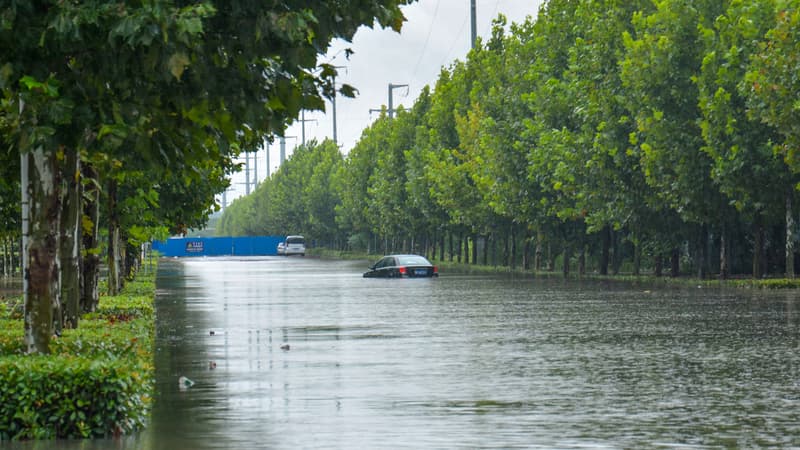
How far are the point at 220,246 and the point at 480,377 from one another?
144506 mm

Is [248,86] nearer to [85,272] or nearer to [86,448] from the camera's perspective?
[86,448]

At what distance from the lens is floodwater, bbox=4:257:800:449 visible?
41.1ft

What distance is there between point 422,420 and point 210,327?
15.9 metres

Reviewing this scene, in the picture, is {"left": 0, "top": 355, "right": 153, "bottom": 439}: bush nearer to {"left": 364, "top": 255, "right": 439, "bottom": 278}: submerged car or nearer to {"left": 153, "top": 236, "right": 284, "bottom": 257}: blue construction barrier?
{"left": 364, "top": 255, "right": 439, "bottom": 278}: submerged car

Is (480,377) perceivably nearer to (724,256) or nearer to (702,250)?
(724,256)

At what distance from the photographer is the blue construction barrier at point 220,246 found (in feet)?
511

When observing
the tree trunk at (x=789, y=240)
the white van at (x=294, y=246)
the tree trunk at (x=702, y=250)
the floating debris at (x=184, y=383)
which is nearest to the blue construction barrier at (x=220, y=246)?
the white van at (x=294, y=246)

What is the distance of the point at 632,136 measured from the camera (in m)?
52.2

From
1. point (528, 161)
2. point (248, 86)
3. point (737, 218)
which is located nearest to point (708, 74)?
point (737, 218)

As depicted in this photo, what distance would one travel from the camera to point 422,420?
44.1 ft

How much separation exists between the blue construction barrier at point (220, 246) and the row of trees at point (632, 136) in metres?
72.1

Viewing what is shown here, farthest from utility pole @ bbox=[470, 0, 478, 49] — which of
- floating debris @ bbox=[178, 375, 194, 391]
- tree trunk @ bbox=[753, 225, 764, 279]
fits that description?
floating debris @ bbox=[178, 375, 194, 391]

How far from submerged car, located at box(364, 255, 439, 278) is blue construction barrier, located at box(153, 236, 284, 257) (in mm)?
94524

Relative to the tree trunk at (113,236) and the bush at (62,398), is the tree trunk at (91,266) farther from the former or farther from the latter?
the bush at (62,398)
